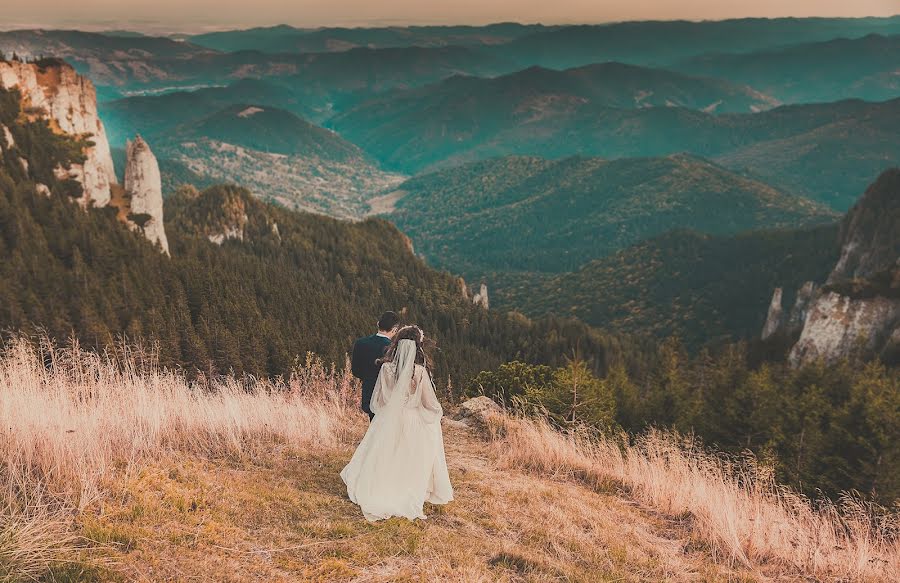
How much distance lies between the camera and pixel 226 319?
9012 centimetres

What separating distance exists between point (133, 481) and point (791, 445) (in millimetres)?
34962

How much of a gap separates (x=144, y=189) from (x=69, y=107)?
23778 mm

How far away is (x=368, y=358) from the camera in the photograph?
1276 cm

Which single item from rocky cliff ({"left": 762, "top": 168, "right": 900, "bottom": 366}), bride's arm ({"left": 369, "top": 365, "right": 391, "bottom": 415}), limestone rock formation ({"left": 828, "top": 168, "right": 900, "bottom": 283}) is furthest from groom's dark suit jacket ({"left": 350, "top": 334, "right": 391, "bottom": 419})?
limestone rock formation ({"left": 828, "top": 168, "right": 900, "bottom": 283})

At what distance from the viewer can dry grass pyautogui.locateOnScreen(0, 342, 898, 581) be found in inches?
319

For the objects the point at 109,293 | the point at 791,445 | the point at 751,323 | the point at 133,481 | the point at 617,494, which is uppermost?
the point at 133,481

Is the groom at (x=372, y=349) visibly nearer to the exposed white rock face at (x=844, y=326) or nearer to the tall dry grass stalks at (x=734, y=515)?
the tall dry grass stalks at (x=734, y=515)

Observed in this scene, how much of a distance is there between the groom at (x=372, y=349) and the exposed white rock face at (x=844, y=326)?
88.3 meters

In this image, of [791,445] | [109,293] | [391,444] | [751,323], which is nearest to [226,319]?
[109,293]

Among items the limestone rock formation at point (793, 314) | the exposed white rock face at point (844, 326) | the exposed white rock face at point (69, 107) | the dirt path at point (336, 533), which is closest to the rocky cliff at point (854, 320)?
the exposed white rock face at point (844, 326)

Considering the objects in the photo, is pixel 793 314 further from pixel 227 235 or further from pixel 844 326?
pixel 227 235

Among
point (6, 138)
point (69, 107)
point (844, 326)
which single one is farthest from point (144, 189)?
point (844, 326)

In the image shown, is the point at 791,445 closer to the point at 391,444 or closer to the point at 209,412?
the point at 391,444

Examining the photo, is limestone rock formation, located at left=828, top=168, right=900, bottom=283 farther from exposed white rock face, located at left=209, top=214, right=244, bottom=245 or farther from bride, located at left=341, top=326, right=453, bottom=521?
exposed white rock face, located at left=209, top=214, right=244, bottom=245
